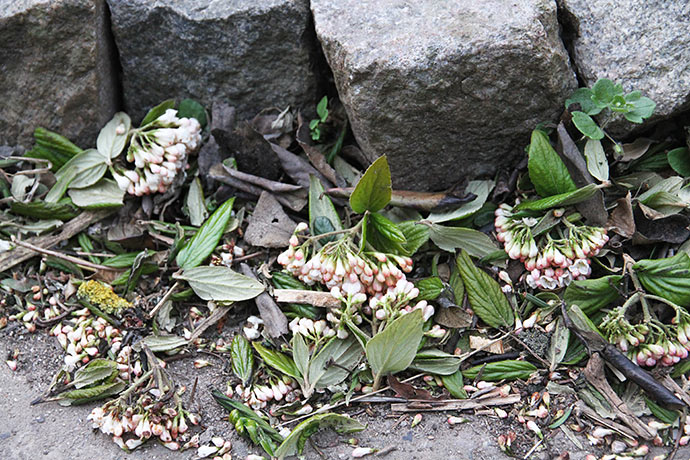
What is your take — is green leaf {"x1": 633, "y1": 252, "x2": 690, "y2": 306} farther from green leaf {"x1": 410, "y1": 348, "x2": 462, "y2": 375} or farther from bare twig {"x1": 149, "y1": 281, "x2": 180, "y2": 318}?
bare twig {"x1": 149, "y1": 281, "x2": 180, "y2": 318}

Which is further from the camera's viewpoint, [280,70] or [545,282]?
[280,70]

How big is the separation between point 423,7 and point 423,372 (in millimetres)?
1426

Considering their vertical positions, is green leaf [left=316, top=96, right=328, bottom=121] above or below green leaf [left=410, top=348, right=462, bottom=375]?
above

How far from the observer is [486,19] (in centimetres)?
244

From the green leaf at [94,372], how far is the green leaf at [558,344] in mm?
1588

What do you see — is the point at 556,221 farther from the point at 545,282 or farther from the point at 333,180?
the point at 333,180

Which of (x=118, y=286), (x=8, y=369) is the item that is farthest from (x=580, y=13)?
(x=8, y=369)

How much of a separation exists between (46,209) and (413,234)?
1.61 meters

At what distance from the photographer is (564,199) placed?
2406mm

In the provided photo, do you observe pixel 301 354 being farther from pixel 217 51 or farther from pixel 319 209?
pixel 217 51

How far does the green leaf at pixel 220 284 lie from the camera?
251 centimetres

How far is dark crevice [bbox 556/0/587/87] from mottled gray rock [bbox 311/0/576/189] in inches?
4.1

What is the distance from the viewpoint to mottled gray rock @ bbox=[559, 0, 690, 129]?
244cm

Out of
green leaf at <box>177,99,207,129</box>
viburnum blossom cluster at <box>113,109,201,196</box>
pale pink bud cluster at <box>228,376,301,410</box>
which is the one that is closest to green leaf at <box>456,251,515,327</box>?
pale pink bud cluster at <box>228,376,301,410</box>
